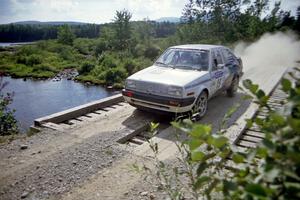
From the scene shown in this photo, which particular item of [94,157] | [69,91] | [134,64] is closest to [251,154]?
[94,157]

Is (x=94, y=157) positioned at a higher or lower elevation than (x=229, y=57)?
lower

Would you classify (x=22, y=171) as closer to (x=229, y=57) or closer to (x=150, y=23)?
(x=229, y=57)

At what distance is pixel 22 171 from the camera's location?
427 cm

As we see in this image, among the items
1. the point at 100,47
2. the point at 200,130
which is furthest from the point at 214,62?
the point at 100,47

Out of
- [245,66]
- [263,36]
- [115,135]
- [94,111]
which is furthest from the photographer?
[263,36]

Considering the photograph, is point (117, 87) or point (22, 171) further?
point (117, 87)

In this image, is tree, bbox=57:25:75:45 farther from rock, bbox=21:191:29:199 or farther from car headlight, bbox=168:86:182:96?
rock, bbox=21:191:29:199

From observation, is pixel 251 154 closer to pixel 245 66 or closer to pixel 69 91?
pixel 245 66

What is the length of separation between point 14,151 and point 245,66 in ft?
48.3

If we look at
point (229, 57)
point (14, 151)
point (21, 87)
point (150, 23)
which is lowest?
point (21, 87)

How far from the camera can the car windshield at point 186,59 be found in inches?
275

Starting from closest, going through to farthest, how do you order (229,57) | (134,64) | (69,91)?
(229,57) → (69,91) → (134,64)

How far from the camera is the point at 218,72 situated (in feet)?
24.0

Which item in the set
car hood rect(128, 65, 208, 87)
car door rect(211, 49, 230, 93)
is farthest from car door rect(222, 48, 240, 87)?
car hood rect(128, 65, 208, 87)
